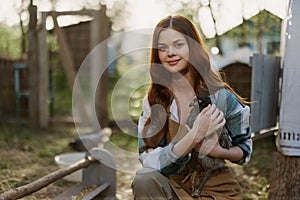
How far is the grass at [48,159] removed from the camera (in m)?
3.62

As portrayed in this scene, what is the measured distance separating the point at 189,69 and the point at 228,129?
307mm

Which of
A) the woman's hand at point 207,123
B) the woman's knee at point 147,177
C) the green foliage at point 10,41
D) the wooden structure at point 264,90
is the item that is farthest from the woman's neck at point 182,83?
the green foliage at point 10,41

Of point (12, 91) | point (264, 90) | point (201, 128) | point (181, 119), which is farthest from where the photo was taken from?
point (12, 91)

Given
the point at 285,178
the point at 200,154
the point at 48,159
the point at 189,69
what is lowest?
the point at 48,159

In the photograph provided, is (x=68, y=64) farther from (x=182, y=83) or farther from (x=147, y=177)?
(x=147, y=177)

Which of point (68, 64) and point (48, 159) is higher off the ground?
point (68, 64)

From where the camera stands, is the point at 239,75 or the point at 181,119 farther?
the point at 239,75

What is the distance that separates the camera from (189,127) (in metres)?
1.99

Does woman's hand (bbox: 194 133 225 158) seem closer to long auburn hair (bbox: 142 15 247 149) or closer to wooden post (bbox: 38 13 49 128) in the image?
long auburn hair (bbox: 142 15 247 149)

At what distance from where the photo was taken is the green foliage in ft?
22.9

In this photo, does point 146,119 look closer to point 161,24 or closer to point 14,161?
point 161,24

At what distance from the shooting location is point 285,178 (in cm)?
307

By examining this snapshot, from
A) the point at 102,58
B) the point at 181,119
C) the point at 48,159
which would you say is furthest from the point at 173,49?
the point at 102,58

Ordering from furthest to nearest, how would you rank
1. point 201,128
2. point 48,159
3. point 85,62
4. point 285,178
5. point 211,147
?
1. point 85,62
2. point 48,159
3. point 285,178
4. point 211,147
5. point 201,128
